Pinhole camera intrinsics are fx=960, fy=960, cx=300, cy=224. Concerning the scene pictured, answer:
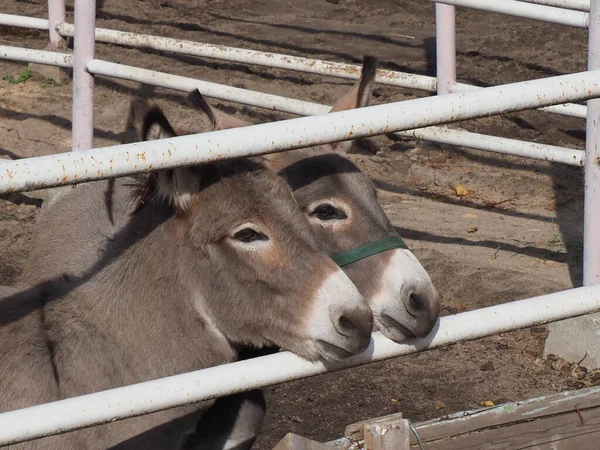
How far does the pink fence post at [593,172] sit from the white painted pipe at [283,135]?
1.58 meters

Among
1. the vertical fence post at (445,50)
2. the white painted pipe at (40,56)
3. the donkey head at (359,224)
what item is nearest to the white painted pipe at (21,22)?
the white painted pipe at (40,56)

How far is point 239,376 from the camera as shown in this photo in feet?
8.11

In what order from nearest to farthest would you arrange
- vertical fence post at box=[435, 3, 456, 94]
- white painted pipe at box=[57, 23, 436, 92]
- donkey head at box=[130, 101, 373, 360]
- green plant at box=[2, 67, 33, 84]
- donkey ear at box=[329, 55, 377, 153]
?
donkey head at box=[130, 101, 373, 360], donkey ear at box=[329, 55, 377, 153], white painted pipe at box=[57, 23, 436, 92], vertical fence post at box=[435, 3, 456, 94], green plant at box=[2, 67, 33, 84]

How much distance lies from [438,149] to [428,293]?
4274 mm

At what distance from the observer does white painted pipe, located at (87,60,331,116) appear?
5.89 metres

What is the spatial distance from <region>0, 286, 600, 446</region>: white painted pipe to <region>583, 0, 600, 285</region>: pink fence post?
1633 millimetres

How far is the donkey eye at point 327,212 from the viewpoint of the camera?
3809 millimetres

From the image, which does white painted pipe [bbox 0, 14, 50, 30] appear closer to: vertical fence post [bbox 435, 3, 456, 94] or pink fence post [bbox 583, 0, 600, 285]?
vertical fence post [bbox 435, 3, 456, 94]

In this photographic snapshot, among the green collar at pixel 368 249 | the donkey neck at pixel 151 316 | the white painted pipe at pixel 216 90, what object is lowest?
the white painted pipe at pixel 216 90

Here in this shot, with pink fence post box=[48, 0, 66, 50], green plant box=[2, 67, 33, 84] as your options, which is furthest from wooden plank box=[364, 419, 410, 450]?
green plant box=[2, 67, 33, 84]

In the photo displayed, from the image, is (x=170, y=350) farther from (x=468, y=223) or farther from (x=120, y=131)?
(x=120, y=131)

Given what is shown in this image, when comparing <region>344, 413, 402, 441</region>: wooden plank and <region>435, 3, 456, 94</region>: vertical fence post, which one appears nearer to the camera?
<region>344, 413, 402, 441</region>: wooden plank

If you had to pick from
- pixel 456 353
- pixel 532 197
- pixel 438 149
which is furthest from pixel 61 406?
pixel 438 149

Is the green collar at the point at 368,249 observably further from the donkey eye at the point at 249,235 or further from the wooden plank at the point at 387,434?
the wooden plank at the point at 387,434
